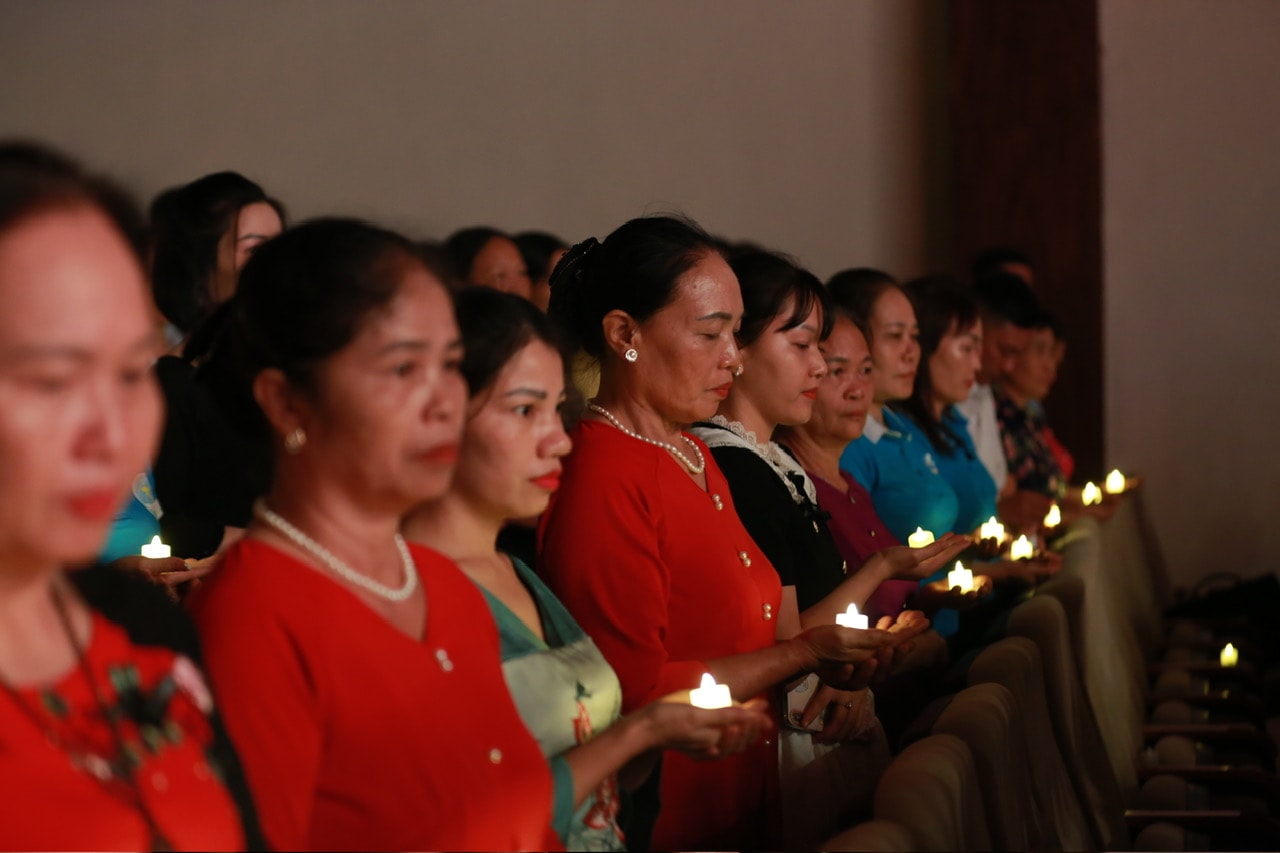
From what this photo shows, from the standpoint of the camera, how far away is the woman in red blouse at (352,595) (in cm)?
125

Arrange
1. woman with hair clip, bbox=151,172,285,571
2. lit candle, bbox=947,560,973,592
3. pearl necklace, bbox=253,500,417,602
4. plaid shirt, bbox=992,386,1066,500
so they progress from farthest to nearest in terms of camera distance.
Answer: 1. plaid shirt, bbox=992,386,1066,500
2. lit candle, bbox=947,560,973,592
3. woman with hair clip, bbox=151,172,285,571
4. pearl necklace, bbox=253,500,417,602

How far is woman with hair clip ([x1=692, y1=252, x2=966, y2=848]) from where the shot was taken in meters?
2.32

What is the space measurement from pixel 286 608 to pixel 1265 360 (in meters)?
5.84

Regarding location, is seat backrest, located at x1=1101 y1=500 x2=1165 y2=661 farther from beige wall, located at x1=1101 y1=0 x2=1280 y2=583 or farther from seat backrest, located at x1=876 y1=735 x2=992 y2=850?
seat backrest, located at x1=876 y1=735 x2=992 y2=850

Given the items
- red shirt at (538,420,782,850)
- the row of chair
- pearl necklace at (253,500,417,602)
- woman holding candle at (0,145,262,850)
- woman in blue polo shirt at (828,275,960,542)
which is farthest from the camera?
woman in blue polo shirt at (828,275,960,542)

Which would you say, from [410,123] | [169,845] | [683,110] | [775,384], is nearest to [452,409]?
[169,845]

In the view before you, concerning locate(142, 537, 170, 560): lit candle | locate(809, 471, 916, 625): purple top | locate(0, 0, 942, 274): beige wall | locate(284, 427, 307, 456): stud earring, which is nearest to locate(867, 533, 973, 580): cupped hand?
locate(809, 471, 916, 625): purple top

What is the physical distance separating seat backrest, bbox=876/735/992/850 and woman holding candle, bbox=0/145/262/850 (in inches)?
31.8

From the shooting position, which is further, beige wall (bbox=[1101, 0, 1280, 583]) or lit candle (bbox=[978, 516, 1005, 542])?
beige wall (bbox=[1101, 0, 1280, 583])

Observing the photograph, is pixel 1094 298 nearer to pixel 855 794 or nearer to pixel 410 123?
pixel 410 123

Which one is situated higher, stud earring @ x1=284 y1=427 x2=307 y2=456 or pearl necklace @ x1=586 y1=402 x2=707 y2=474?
stud earring @ x1=284 y1=427 x2=307 y2=456

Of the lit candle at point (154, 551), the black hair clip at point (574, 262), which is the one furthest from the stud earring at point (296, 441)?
the black hair clip at point (574, 262)

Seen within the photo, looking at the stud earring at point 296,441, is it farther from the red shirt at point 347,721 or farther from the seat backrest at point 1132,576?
the seat backrest at point 1132,576

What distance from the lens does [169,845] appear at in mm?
1073
